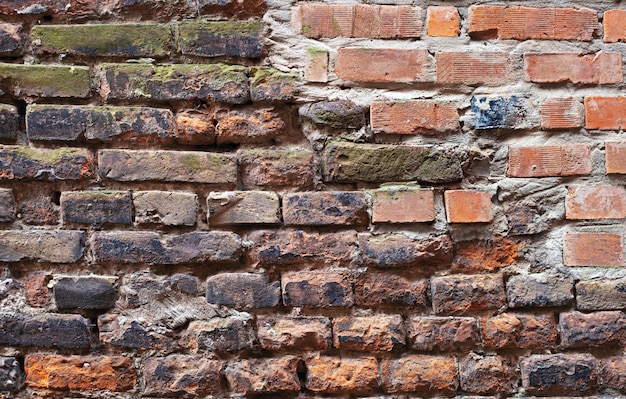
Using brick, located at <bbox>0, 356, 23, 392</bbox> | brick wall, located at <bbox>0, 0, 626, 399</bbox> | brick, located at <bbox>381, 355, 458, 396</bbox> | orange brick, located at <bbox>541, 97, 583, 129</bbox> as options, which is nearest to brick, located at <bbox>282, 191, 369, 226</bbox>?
brick wall, located at <bbox>0, 0, 626, 399</bbox>

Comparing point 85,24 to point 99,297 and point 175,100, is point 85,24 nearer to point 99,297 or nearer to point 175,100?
point 175,100

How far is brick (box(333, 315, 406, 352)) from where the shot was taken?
1.15 metres

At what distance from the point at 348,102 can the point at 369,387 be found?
627 millimetres

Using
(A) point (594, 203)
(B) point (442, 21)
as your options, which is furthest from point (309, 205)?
(A) point (594, 203)

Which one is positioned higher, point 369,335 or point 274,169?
point 274,169

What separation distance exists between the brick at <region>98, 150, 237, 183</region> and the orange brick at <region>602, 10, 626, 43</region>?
2.99 ft

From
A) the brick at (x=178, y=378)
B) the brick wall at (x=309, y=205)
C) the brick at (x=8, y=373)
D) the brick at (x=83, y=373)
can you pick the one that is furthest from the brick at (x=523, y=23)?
the brick at (x=8, y=373)

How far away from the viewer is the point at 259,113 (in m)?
1.19

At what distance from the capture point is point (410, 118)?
1.18 meters

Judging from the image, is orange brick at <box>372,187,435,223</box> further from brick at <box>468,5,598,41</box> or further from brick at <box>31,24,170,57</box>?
brick at <box>31,24,170,57</box>

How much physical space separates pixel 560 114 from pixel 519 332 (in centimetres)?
49

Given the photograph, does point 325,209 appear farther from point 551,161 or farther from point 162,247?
point 551,161

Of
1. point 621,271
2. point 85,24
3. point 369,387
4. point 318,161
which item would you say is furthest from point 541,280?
point 85,24

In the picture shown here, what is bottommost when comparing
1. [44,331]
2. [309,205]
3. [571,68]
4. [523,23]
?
[44,331]
